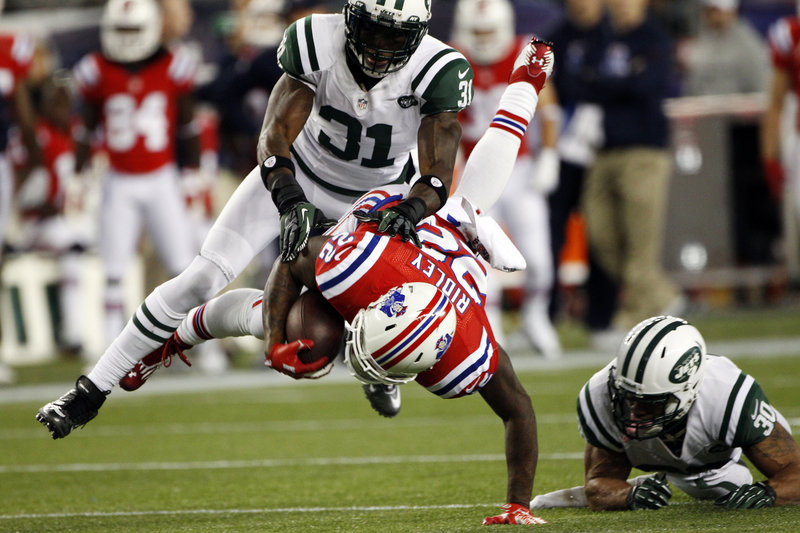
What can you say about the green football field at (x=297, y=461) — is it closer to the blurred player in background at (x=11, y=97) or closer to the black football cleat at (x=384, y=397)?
the black football cleat at (x=384, y=397)

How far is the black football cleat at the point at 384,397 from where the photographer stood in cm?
481

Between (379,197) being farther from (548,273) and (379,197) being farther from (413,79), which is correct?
(548,273)

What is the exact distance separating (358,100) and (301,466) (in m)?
1.58

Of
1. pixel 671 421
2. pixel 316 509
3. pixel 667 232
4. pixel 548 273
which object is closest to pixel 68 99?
pixel 548 273

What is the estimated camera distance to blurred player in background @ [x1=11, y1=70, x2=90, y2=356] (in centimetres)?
995

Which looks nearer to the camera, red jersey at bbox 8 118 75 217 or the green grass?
the green grass

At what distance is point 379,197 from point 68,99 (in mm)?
6714

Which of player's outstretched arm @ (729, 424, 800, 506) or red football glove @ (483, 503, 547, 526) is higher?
player's outstretched arm @ (729, 424, 800, 506)

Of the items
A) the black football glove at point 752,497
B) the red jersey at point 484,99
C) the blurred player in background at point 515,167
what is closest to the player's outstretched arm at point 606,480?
the black football glove at point 752,497

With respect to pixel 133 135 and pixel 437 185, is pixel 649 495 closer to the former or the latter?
pixel 437 185

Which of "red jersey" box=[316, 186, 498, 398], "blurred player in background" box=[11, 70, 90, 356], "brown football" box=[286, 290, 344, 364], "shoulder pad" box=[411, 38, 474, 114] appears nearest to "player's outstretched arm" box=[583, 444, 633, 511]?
"red jersey" box=[316, 186, 498, 398]

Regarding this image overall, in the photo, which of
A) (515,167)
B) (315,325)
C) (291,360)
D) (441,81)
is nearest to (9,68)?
(515,167)

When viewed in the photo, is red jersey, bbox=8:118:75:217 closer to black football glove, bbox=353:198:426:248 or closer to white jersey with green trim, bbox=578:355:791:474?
black football glove, bbox=353:198:426:248

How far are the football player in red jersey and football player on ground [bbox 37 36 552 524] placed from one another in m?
3.85
